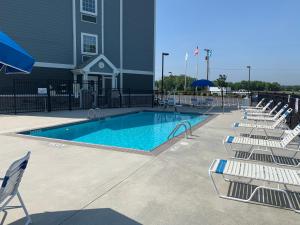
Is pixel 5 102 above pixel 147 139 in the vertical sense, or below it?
above

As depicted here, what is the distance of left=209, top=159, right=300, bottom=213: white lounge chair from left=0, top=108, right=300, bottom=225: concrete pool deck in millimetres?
218

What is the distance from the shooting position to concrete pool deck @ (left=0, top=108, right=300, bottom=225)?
137 inches

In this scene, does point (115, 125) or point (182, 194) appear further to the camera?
point (115, 125)

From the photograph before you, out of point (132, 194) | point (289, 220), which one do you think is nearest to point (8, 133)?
point (132, 194)

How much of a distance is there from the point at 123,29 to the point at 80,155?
19.1m

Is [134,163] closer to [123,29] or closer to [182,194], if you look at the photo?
[182,194]

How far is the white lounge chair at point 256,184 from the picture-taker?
384cm

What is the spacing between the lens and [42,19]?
17938 millimetres

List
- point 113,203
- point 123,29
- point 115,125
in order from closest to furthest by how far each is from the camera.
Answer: point 113,203 → point 115,125 → point 123,29

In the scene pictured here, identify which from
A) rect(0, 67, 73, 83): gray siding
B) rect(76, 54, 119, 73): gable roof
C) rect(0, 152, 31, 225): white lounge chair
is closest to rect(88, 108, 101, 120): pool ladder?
rect(76, 54, 119, 73): gable roof

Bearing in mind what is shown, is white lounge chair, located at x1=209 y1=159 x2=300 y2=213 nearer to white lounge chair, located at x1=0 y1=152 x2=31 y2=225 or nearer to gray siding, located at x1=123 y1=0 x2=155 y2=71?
white lounge chair, located at x1=0 y1=152 x2=31 y2=225

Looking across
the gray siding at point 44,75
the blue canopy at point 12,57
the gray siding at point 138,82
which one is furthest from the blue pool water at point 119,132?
the gray siding at point 138,82

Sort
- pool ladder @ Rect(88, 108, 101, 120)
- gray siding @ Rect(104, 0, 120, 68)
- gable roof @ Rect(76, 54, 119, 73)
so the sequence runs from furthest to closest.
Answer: gray siding @ Rect(104, 0, 120, 68) → gable roof @ Rect(76, 54, 119, 73) → pool ladder @ Rect(88, 108, 101, 120)

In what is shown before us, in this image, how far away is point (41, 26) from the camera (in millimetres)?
17922
